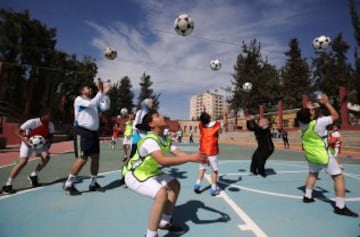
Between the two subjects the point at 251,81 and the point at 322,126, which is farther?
the point at 251,81

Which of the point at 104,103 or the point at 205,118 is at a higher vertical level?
the point at 104,103

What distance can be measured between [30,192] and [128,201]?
7.84 ft

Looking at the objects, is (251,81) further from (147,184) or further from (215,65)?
(147,184)

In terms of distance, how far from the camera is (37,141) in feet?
20.6

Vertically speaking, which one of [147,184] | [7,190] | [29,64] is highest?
[29,64]

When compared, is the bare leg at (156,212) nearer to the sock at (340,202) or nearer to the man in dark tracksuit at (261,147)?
the sock at (340,202)

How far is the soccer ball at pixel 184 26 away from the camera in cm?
1093

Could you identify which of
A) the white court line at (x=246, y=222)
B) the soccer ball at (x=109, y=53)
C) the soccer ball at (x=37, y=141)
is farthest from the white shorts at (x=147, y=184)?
the soccer ball at (x=109, y=53)

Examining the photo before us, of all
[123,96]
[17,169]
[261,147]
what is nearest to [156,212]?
[17,169]

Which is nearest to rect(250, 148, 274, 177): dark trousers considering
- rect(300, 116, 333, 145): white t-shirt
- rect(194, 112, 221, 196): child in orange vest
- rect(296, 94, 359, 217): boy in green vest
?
rect(194, 112, 221, 196): child in orange vest

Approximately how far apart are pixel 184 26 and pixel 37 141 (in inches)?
289

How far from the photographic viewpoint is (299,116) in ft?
16.8

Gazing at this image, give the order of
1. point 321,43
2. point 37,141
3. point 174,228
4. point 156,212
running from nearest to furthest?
1. point 156,212
2. point 174,228
3. point 37,141
4. point 321,43

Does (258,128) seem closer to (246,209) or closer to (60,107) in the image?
(246,209)
